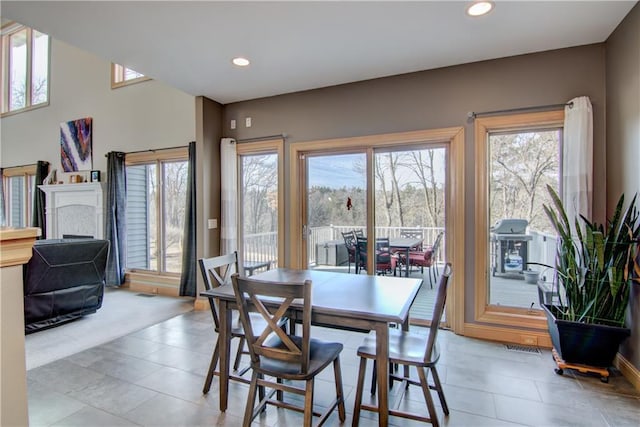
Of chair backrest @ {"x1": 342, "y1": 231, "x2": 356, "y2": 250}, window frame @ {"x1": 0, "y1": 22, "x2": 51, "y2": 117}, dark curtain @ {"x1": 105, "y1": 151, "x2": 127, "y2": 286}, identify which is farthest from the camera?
window frame @ {"x1": 0, "y1": 22, "x2": 51, "y2": 117}

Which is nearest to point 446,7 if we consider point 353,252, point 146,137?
point 353,252

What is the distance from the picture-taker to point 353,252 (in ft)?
13.4

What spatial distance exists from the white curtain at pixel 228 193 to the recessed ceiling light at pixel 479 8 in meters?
3.17

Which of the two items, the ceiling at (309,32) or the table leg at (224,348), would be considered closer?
the table leg at (224,348)

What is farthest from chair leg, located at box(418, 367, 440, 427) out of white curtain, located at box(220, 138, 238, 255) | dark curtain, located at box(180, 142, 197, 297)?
dark curtain, located at box(180, 142, 197, 297)

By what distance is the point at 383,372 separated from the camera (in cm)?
182

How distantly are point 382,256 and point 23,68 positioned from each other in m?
8.82

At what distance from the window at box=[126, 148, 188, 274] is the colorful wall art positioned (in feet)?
3.66

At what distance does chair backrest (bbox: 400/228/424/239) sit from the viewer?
375 cm

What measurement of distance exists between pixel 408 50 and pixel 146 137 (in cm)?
440

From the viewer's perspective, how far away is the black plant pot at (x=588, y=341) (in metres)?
2.46

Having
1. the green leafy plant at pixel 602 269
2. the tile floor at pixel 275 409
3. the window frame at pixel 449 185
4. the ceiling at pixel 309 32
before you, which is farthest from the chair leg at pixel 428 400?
the ceiling at pixel 309 32

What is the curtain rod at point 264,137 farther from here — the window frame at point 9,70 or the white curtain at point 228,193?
the window frame at point 9,70

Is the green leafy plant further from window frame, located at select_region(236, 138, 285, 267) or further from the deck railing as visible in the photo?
window frame, located at select_region(236, 138, 285, 267)
